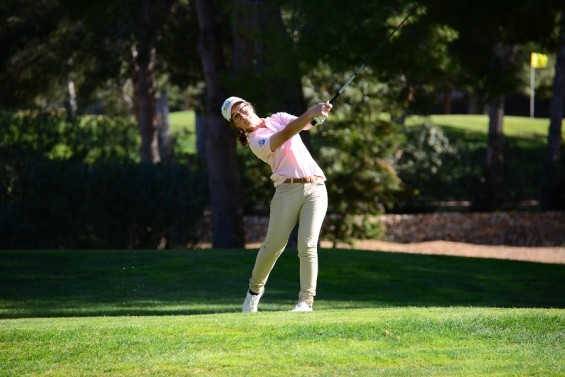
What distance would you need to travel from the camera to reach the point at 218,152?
64.2ft

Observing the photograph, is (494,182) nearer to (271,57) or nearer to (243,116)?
(271,57)

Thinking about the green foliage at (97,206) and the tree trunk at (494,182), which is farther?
the tree trunk at (494,182)

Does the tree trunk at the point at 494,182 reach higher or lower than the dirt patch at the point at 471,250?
higher

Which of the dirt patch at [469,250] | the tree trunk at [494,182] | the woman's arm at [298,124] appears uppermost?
the woman's arm at [298,124]

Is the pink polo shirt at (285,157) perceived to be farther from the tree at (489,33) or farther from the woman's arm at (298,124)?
the tree at (489,33)

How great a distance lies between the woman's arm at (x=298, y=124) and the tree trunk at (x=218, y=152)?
433 inches

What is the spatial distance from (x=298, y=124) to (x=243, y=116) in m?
0.64

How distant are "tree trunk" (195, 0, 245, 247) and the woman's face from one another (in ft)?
34.7

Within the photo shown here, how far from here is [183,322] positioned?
298 inches

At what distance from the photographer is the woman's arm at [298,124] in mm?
7727

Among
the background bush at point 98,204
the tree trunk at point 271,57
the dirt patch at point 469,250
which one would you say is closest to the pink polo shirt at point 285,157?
the tree trunk at point 271,57

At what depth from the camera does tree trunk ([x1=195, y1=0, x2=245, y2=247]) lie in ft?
61.7

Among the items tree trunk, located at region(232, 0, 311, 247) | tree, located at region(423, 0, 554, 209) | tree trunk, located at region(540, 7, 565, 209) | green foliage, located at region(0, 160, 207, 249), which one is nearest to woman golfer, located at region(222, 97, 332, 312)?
tree, located at region(423, 0, 554, 209)

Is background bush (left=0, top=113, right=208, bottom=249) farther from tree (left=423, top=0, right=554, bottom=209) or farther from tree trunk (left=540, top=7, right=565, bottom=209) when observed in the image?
tree trunk (left=540, top=7, right=565, bottom=209)
